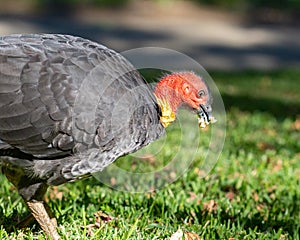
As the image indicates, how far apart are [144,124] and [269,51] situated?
44.3ft

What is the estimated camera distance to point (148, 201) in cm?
493

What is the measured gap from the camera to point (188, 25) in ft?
Result: 65.8

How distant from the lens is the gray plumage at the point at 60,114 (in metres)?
3.84

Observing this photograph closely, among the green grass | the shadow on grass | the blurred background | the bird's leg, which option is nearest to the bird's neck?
the green grass

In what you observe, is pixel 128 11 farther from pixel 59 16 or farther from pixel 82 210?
pixel 82 210

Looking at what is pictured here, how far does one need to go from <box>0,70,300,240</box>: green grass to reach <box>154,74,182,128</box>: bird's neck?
699 mm

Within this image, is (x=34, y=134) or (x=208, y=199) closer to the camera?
(x=34, y=134)

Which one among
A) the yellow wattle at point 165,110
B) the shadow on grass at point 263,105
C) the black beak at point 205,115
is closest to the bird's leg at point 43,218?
the yellow wattle at point 165,110

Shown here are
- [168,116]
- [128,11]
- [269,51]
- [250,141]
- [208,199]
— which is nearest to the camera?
[168,116]

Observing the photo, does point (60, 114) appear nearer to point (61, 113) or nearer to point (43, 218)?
point (61, 113)

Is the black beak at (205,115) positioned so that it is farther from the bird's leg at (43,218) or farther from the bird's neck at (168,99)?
the bird's leg at (43,218)

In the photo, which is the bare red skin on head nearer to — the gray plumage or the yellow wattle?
the yellow wattle

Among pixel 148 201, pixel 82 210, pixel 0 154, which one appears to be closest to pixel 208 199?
pixel 148 201

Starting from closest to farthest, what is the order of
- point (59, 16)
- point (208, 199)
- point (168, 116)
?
point (168, 116), point (208, 199), point (59, 16)
